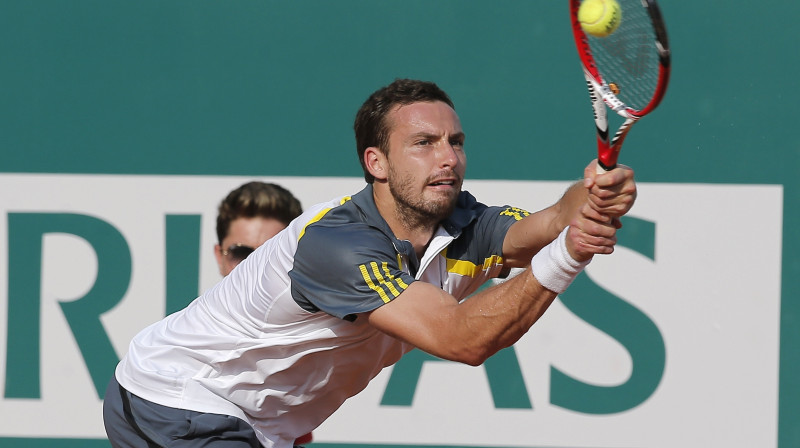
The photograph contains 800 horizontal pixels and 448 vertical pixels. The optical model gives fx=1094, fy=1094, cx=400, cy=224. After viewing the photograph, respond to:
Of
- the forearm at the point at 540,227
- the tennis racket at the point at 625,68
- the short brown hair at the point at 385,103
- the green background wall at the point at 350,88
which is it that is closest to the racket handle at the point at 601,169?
the tennis racket at the point at 625,68

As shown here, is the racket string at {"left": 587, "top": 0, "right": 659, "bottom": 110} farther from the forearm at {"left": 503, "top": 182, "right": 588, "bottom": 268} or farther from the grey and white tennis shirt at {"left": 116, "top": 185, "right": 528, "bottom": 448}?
the grey and white tennis shirt at {"left": 116, "top": 185, "right": 528, "bottom": 448}

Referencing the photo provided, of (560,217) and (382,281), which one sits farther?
(560,217)

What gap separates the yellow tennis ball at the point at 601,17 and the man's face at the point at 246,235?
1591 millimetres

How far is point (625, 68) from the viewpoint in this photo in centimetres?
253

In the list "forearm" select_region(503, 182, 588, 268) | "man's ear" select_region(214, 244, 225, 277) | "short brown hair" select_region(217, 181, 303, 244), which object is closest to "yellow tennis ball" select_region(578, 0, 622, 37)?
"forearm" select_region(503, 182, 588, 268)

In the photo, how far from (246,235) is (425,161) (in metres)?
1.16

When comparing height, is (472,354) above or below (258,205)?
below

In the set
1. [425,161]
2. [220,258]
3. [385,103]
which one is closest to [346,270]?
[425,161]

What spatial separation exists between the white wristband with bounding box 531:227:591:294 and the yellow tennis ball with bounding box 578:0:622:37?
510 mm

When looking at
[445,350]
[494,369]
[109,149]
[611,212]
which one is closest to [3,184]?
[109,149]

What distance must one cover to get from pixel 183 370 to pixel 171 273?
139cm

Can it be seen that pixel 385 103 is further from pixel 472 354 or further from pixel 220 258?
pixel 220 258

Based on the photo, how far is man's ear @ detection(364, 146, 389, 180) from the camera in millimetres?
2887

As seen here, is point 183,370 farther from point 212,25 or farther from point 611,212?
point 212,25
